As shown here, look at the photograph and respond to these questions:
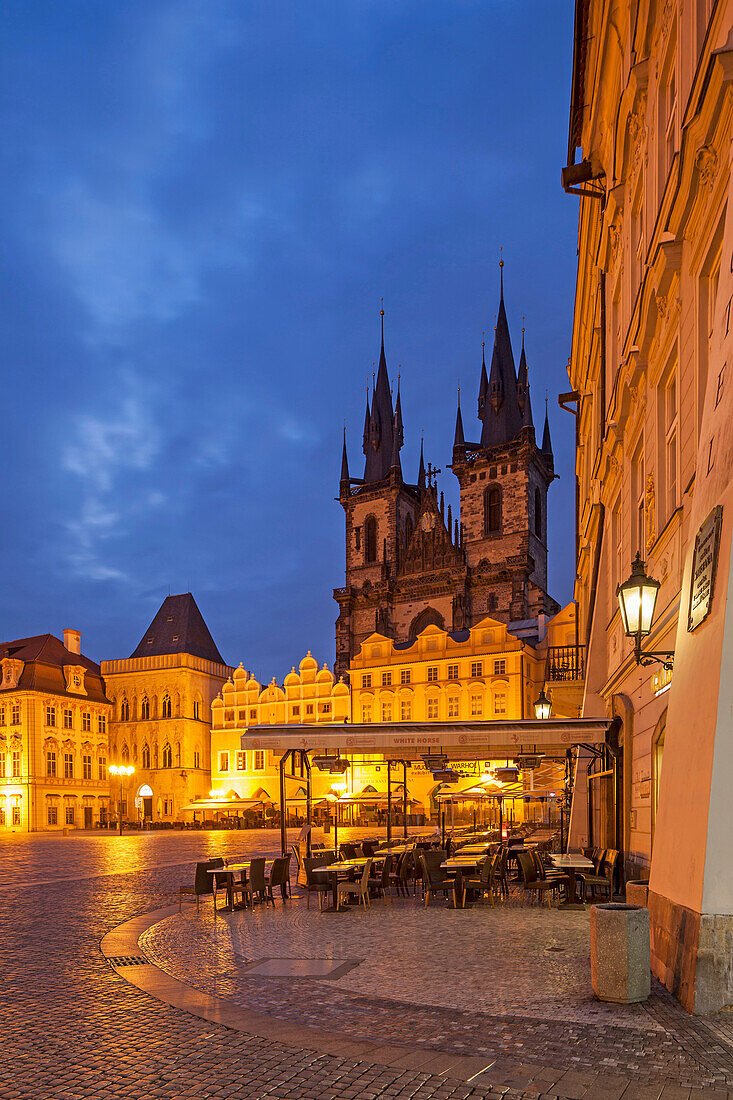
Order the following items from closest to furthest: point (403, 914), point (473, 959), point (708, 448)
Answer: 1. point (708, 448)
2. point (473, 959)
3. point (403, 914)

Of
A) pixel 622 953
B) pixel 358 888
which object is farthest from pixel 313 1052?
pixel 358 888

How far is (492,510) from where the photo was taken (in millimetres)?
73125

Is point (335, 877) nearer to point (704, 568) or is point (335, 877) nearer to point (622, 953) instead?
point (622, 953)

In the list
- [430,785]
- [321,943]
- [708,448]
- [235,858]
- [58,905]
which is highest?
[708,448]

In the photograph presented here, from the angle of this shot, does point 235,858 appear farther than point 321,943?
Yes

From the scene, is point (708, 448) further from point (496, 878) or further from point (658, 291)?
point (496, 878)

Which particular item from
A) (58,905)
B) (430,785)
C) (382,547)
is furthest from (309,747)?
(382,547)

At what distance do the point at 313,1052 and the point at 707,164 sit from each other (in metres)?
7.77

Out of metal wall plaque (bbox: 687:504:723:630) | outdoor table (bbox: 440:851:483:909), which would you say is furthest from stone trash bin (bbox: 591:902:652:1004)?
outdoor table (bbox: 440:851:483:909)

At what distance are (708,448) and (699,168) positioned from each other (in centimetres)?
275

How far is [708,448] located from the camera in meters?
7.36

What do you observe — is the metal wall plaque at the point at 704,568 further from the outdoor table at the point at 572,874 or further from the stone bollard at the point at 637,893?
the outdoor table at the point at 572,874

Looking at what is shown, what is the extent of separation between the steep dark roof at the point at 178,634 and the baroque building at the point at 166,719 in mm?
92

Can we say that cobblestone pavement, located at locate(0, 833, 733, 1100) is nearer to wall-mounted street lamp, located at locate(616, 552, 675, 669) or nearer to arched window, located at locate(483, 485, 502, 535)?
wall-mounted street lamp, located at locate(616, 552, 675, 669)
